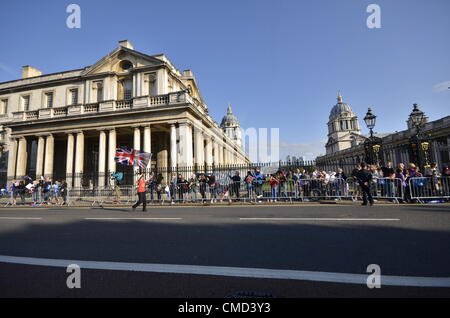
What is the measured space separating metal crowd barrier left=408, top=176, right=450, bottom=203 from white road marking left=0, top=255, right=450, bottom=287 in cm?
1000

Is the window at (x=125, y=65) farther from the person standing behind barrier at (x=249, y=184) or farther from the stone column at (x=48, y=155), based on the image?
the person standing behind barrier at (x=249, y=184)

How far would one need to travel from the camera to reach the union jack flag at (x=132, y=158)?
15836 mm

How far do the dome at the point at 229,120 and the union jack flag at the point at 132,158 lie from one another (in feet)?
306

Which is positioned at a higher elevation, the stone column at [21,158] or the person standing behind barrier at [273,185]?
the stone column at [21,158]

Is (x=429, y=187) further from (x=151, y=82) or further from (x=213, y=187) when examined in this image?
(x=151, y=82)

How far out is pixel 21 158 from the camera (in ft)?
78.6

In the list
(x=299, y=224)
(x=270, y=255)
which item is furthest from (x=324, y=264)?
(x=299, y=224)

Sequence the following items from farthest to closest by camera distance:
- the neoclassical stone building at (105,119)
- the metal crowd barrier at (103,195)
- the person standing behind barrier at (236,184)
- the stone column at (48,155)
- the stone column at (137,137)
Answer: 1. the stone column at (48,155)
2. the stone column at (137,137)
3. the neoclassical stone building at (105,119)
4. the metal crowd barrier at (103,195)
5. the person standing behind barrier at (236,184)

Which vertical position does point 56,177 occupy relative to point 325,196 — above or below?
above

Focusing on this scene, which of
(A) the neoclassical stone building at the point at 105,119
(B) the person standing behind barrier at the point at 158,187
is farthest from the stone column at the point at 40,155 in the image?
(B) the person standing behind barrier at the point at 158,187

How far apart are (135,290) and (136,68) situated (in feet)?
84.5

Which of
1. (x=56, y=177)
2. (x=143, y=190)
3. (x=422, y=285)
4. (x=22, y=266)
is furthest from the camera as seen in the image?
(x=56, y=177)

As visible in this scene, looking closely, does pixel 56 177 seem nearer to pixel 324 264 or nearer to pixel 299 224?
pixel 299 224

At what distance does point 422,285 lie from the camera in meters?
2.43
